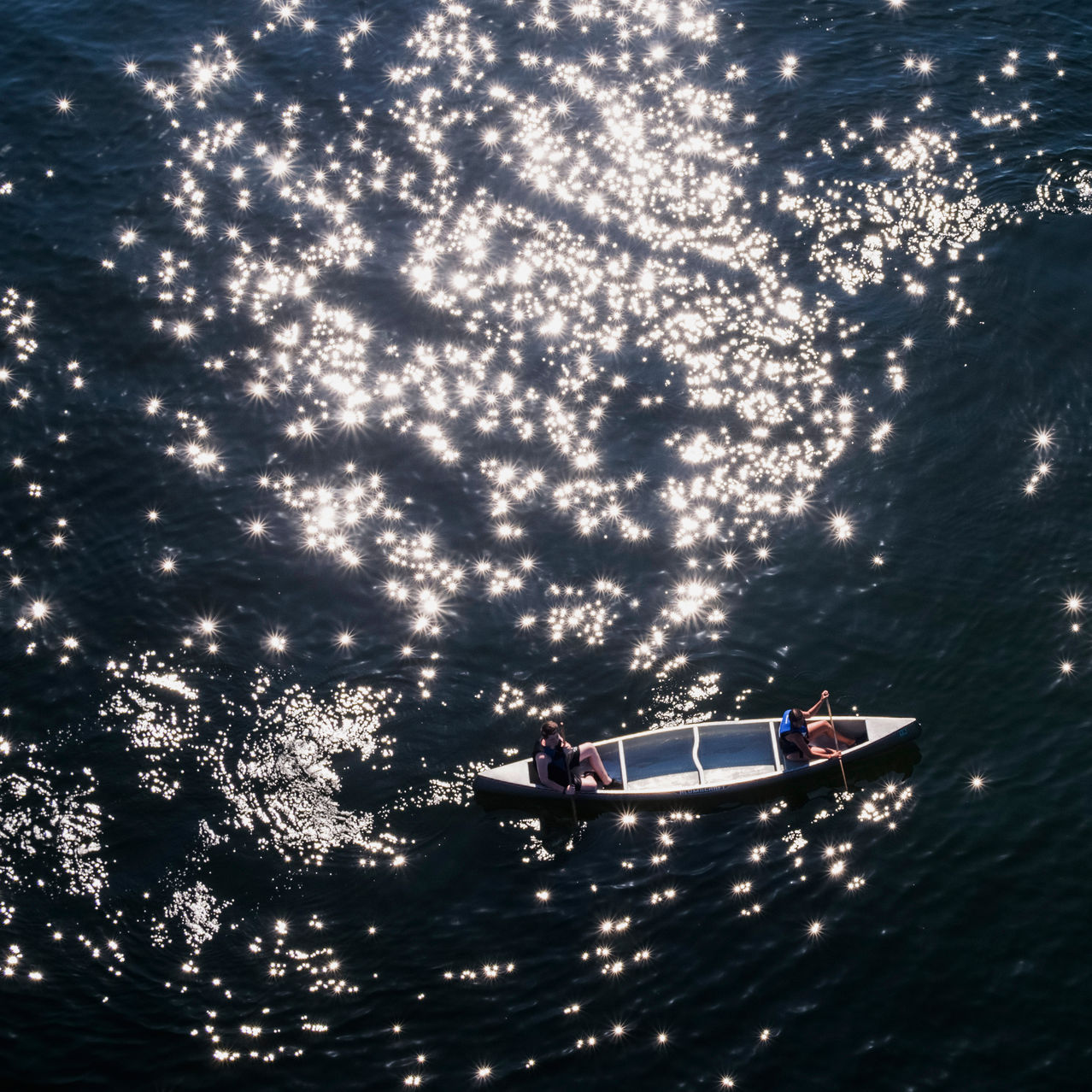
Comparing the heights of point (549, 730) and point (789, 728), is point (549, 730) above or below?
above

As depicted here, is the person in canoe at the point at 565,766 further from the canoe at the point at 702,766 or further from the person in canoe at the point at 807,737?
the person in canoe at the point at 807,737

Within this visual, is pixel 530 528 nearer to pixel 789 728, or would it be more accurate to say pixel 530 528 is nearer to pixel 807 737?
pixel 789 728

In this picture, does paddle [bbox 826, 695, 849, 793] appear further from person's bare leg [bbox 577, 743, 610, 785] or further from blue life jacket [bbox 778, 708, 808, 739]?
person's bare leg [bbox 577, 743, 610, 785]

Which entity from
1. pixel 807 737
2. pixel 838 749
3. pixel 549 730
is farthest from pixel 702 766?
pixel 549 730

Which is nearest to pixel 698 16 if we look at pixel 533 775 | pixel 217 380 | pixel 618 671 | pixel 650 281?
pixel 650 281

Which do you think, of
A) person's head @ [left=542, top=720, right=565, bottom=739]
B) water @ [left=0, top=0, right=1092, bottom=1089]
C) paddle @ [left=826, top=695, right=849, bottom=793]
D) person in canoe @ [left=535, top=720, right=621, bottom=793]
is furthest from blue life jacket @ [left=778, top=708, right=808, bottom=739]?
person's head @ [left=542, top=720, right=565, bottom=739]

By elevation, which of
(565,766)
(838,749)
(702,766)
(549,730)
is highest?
(549,730)

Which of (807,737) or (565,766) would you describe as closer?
(565,766)
